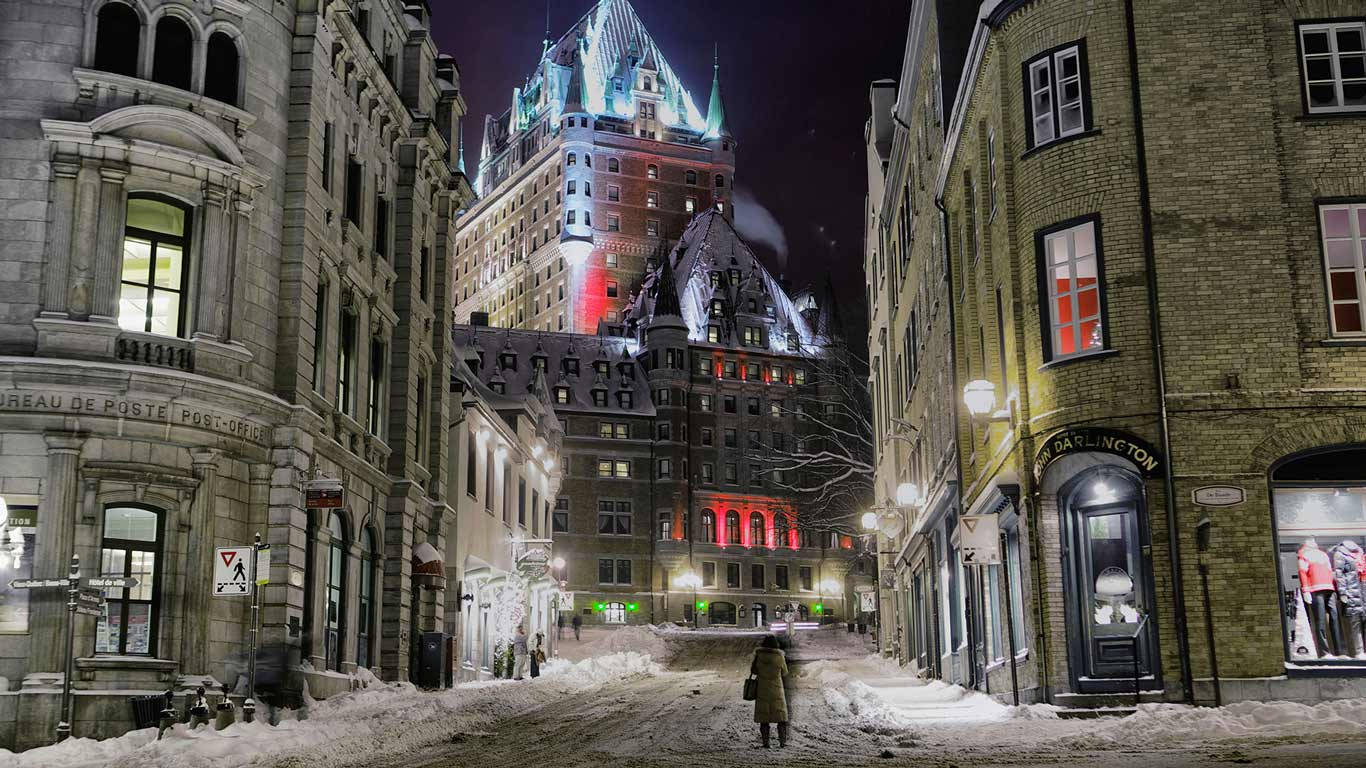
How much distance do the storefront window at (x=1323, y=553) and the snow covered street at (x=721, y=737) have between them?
1768mm

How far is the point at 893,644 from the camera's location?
5762cm

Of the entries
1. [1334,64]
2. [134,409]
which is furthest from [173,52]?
[1334,64]

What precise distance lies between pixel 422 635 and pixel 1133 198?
853 inches

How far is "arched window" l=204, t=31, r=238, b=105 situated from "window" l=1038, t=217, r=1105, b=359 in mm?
14814

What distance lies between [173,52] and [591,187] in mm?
133631

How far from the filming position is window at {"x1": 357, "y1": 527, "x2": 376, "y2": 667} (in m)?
33.2

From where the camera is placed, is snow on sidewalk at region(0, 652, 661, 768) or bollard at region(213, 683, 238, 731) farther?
bollard at region(213, 683, 238, 731)

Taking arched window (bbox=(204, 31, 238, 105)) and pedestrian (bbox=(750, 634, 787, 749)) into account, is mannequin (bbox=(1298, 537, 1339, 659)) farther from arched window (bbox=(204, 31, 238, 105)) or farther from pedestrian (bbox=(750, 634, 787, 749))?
arched window (bbox=(204, 31, 238, 105))

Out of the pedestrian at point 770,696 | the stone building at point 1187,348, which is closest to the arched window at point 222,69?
the stone building at point 1187,348

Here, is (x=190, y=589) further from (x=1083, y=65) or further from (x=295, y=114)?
(x=1083, y=65)

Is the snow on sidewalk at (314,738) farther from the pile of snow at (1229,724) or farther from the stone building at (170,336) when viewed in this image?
the pile of snow at (1229,724)

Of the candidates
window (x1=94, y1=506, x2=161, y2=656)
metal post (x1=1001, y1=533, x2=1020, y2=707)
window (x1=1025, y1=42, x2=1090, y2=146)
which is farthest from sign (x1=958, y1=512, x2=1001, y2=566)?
window (x1=94, y1=506, x2=161, y2=656)

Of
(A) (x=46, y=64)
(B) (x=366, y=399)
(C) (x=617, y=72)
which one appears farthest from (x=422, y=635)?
(C) (x=617, y=72)

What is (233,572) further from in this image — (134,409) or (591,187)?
(591,187)
